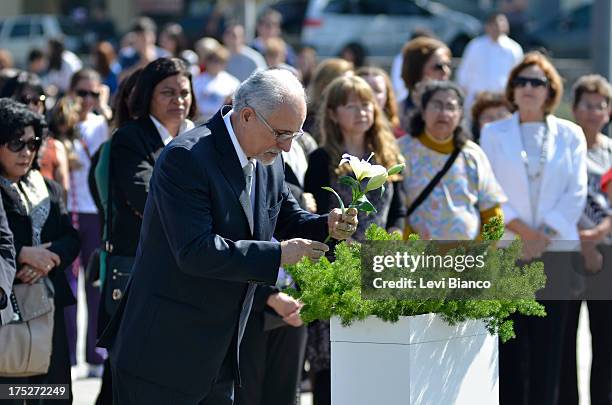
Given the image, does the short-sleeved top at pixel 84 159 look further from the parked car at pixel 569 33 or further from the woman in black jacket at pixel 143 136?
the parked car at pixel 569 33

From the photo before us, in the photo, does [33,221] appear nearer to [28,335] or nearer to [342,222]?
[28,335]

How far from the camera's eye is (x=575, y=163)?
7.06m

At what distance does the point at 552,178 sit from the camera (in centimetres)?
700

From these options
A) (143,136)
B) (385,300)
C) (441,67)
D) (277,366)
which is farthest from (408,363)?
(441,67)

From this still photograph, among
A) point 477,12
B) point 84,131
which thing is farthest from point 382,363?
point 477,12

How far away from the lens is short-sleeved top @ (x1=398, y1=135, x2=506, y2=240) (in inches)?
264

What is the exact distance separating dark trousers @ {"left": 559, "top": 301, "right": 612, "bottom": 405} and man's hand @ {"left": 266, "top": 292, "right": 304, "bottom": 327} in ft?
7.06

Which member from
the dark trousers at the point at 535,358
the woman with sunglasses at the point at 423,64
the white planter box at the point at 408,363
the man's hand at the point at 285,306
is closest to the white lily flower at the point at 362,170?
the white planter box at the point at 408,363

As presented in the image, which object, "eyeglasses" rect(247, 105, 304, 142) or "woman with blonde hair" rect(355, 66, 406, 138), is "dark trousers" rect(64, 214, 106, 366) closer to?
"woman with blonde hair" rect(355, 66, 406, 138)

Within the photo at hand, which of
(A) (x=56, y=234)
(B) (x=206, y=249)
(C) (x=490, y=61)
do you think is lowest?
(B) (x=206, y=249)

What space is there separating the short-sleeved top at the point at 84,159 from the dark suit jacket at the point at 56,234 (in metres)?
2.80

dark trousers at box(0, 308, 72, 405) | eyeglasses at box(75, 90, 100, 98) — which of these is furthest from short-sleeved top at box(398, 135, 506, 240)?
eyeglasses at box(75, 90, 100, 98)

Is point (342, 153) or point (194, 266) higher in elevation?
point (342, 153)

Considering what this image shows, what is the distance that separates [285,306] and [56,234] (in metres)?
1.18
